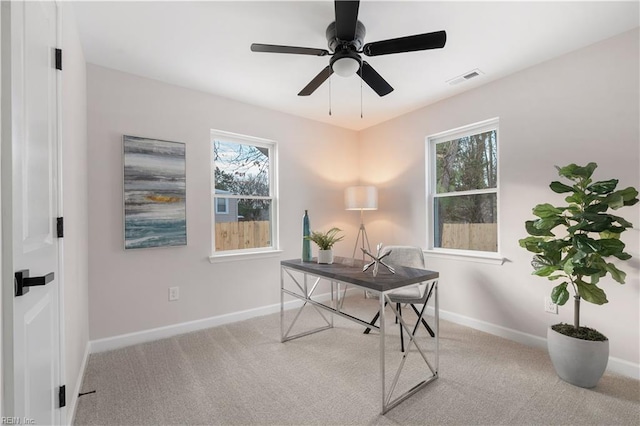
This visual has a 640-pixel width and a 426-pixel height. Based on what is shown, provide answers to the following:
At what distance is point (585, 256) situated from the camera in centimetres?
A: 187

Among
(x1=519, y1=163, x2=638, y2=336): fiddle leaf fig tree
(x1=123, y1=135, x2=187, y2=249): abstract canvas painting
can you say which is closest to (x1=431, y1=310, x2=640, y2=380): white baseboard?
(x1=519, y1=163, x2=638, y2=336): fiddle leaf fig tree

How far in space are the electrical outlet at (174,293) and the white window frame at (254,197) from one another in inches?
16.6

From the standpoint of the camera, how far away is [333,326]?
10.1ft

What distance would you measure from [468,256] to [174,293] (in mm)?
3022

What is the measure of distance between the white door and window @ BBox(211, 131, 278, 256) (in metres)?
1.79

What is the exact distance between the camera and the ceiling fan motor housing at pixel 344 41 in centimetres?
185

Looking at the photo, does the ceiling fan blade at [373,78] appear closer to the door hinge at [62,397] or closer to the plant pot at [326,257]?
the plant pot at [326,257]

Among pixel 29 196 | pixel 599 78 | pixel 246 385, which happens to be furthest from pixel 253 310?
pixel 599 78

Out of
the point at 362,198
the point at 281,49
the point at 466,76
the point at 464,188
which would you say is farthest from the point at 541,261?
the point at 281,49

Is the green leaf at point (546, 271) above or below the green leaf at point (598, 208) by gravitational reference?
below

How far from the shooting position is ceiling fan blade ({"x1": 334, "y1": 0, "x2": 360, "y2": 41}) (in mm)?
1518

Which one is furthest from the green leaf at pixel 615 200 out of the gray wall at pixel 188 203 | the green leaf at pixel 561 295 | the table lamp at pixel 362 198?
the gray wall at pixel 188 203

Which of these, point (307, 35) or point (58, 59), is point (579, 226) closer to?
point (307, 35)

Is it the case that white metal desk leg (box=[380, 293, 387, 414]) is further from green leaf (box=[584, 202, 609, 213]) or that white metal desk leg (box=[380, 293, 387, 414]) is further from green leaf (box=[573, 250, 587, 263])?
green leaf (box=[584, 202, 609, 213])
